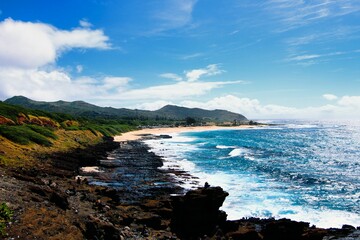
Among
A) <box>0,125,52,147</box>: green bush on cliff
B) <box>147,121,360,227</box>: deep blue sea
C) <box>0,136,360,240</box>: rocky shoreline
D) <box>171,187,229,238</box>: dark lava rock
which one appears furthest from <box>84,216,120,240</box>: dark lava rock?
<box>0,125,52,147</box>: green bush on cliff

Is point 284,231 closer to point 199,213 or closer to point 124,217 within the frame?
point 199,213

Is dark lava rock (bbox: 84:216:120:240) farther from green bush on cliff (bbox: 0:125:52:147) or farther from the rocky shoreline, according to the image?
green bush on cliff (bbox: 0:125:52:147)

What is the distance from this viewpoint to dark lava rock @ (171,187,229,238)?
82.5 ft

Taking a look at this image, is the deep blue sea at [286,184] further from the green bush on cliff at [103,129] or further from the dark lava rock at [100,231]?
the green bush on cliff at [103,129]

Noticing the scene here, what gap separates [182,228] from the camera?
2534cm

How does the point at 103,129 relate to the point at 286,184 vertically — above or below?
above

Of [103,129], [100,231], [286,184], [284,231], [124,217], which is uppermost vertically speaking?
[103,129]

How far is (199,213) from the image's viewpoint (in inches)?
1018

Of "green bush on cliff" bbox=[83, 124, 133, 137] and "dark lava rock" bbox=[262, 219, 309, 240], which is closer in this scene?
"dark lava rock" bbox=[262, 219, 309, 240]

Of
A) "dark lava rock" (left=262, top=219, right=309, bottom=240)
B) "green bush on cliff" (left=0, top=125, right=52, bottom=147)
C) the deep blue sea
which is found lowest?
the deep blue sea

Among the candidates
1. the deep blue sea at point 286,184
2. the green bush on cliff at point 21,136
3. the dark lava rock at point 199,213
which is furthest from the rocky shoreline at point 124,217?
the green bush on cliff at point 21,136

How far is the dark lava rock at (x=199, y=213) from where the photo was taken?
990 inches

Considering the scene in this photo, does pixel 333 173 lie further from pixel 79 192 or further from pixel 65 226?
pixel 65 226

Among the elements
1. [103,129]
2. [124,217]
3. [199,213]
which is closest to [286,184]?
[199,213]
